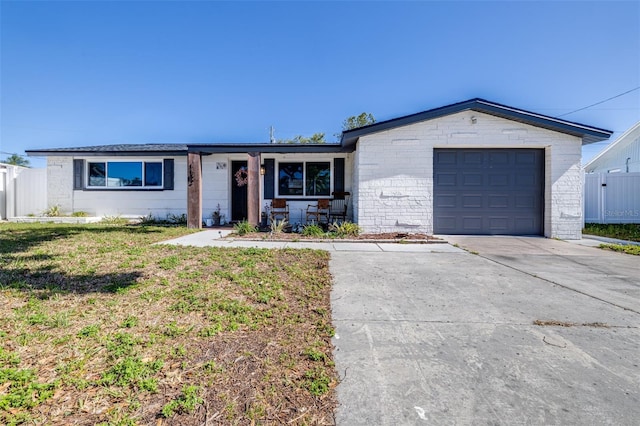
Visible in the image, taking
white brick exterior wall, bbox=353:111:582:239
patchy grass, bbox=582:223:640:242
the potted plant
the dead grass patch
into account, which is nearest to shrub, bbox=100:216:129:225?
the potted plant

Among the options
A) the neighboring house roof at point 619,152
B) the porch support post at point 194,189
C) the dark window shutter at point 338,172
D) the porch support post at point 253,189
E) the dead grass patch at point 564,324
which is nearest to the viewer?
the dead grass patch at point 564,324

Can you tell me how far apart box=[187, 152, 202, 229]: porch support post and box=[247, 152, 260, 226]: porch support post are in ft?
5.39

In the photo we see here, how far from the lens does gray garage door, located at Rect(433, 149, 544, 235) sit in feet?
26.5

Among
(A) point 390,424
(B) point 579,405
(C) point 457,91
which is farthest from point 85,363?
(C) point 457,91

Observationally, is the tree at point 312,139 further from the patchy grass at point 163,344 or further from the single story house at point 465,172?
the patchy grass at point 163,344

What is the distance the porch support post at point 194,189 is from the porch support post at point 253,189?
1643 millimetres

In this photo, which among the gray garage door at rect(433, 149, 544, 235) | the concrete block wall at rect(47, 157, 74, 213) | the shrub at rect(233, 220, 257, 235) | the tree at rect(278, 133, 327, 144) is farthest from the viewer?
the tree at rect(278, 133, 327, 144)

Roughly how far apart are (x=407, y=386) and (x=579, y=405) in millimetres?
942

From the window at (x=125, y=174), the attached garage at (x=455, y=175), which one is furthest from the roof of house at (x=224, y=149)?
the attached garage at (x=455, y=175)

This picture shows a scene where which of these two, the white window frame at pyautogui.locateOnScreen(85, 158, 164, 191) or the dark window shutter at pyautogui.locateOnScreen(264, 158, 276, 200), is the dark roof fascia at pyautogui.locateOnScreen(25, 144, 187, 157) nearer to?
the white window frame at pyautogui.locateOnScreen(85, 158, 164, 191)

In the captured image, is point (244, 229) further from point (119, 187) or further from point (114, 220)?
point (119, 187)

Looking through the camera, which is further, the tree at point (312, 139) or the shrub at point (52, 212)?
the tree at point (312, 139)

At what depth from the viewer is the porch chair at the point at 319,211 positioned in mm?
9836

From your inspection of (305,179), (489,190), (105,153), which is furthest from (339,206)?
(105,153)
